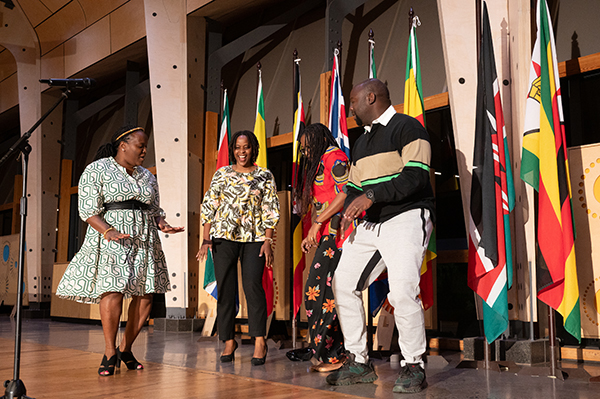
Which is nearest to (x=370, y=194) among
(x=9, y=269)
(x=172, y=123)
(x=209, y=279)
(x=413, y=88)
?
(x=413, y=88)

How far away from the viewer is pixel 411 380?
238 cm

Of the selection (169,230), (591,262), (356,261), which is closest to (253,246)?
(169,230)

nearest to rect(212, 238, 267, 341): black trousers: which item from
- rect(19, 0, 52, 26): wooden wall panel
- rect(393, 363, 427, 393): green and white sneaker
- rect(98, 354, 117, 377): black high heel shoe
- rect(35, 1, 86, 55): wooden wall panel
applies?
rect(98, 354, 117, 377): black high heel shoe

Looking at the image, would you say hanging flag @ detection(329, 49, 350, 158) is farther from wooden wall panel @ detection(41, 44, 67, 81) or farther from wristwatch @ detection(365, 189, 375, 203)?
wooden wall panel @ detection(41, 44, 67, 81)

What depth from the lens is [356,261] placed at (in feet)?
8.61

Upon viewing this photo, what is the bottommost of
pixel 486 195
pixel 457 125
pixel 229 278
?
pixel 229 278

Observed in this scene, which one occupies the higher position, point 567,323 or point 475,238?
point 475,238

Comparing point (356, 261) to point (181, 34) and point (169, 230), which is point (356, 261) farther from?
point (181, 34)

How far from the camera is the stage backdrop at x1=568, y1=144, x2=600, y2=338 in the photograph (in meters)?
3.26

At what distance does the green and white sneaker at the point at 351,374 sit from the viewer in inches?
100

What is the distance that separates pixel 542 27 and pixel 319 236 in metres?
1.80

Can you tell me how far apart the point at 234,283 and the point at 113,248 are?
802mm

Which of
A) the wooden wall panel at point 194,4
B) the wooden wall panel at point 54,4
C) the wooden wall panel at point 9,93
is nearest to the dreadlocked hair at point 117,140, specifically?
the wooden wall panel at point 194,4

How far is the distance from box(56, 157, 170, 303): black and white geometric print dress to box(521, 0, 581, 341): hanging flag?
2187mm
